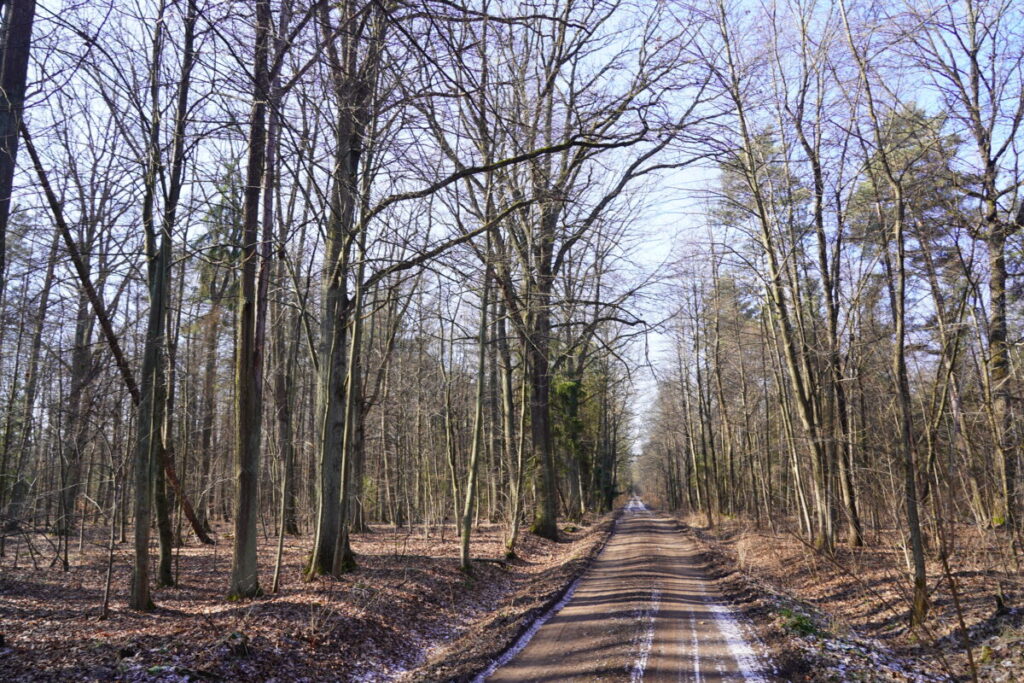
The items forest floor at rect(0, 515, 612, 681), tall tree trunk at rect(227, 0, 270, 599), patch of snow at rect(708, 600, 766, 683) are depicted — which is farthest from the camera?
tall tree trunk at rect(227, 0, 270, 599)

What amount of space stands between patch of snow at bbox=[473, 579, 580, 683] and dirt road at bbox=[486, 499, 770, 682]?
7 centimetres

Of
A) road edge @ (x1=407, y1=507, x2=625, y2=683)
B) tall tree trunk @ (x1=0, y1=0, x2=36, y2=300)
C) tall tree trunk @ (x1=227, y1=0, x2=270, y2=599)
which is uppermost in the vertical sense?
tall tree trunk @ (x1=0, y1=0, x2=36, y2=300)

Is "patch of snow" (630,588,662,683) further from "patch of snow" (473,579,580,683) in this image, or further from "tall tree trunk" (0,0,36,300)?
"tall tree trunk" (0,0,36,300)

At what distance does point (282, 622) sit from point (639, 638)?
4.46 m

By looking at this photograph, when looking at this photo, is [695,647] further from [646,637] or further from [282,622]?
[282,622]

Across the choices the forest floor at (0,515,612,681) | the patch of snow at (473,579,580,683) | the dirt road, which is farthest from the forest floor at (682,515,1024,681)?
the forest floor at (0,515,612,681)

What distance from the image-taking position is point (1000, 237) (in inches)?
374

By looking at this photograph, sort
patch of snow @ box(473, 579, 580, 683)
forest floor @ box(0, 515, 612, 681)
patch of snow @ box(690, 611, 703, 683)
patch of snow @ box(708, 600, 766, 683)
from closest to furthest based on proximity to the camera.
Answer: forest floor @ box(0, 515, 612, 681) → patch of snow @ box(690, 611, 703, 683) → patch of snow @ box(708, 600, 766, 683) → patch of snow @ box(473, 579, 580, 683)

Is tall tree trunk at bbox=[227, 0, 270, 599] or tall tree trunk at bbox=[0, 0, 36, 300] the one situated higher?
tall tree trunk at bbox=[0, 0, 36, 300]

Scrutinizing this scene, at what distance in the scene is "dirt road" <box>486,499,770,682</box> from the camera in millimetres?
6590

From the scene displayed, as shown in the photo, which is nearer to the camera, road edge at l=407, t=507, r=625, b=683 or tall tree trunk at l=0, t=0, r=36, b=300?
tall tree trunk at l=0, t=0, r=36, b=300

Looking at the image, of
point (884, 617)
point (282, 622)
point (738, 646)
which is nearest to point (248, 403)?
point (282, 622)

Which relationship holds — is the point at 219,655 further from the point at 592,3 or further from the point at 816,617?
the point at 816,617

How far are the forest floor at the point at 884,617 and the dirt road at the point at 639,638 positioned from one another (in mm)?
540
